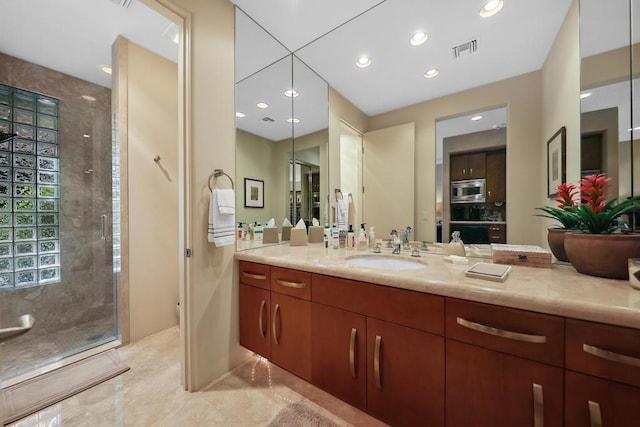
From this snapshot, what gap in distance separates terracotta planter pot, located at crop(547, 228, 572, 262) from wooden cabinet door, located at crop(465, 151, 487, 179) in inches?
16.2

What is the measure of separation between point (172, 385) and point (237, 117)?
1.86 meters

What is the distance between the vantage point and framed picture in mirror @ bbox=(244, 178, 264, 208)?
74.1 inches

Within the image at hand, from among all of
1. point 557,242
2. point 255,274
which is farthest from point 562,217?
point 255,274

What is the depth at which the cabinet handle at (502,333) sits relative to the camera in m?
0.74

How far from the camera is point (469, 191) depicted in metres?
1.36

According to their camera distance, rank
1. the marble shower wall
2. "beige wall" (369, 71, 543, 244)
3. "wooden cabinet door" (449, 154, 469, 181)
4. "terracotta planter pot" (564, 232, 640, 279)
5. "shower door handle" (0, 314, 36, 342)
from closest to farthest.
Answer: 1. "shower door handle" (0, 314, 36, 342)
2. "terracotta planter pot" (564, 232, 640, 279)
3. "beige wall" (369, 71, 543, 244)
4. "wooden cabinet door" (449, 154, 469, 181)
5. the marble shower wall

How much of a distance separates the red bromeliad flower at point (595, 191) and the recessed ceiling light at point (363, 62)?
4.68 feet

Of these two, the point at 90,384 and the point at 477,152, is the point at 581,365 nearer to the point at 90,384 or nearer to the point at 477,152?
the point at 477,152

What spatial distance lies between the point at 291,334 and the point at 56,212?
2533mm

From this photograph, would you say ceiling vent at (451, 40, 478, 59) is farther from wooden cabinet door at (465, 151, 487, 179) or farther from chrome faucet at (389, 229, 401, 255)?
chrome faucet at (389, 229, 401, 255)

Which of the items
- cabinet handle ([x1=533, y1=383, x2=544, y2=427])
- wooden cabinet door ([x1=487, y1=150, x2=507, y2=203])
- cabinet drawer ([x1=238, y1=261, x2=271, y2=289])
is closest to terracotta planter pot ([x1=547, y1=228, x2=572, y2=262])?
wooden cabinet door ([x1=487, y1=150, x2=507, y2=203])

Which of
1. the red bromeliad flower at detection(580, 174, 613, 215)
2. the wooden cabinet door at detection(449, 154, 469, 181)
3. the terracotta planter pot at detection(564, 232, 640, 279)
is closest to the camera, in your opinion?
the terracotta planter pot at detection(564, 232, 640, 279)

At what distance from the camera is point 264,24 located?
1.73 metres

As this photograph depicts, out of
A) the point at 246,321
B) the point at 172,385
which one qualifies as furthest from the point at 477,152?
the point at 172,385
